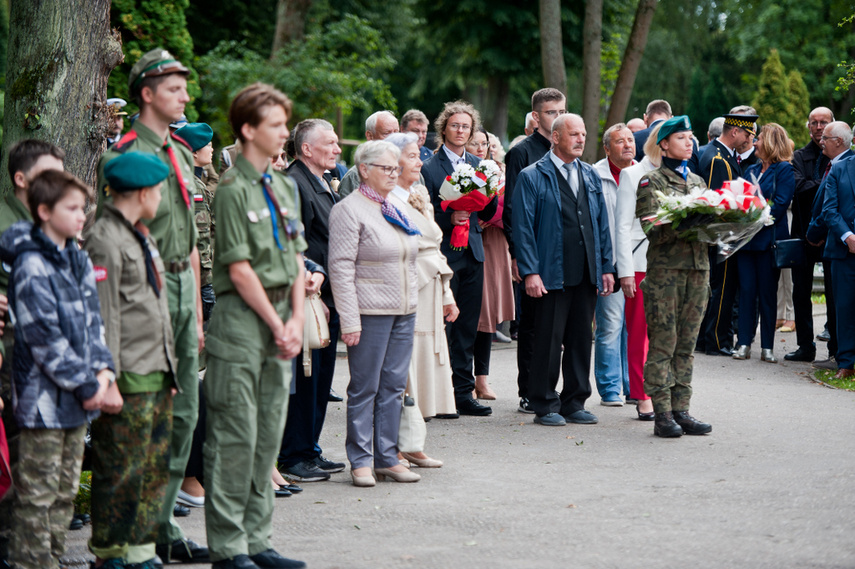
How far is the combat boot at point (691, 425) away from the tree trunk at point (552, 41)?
1006cm

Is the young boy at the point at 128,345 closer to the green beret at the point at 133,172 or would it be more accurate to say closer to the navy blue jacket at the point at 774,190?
the green beret at the point at 133,172

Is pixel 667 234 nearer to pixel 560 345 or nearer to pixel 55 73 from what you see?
pixel 560 345

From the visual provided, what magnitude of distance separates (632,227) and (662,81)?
133 feet

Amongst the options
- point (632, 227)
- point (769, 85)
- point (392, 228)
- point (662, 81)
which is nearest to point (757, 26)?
point (662, 81)

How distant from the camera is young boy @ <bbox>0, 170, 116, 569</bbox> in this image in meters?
4.32

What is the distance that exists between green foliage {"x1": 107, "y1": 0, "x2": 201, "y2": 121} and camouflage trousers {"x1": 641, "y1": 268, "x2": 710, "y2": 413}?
33.8 ft

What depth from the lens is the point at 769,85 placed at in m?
35.2

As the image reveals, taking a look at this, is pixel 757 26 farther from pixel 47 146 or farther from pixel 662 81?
pixel 47 146

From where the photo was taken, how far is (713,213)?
25.0 ft

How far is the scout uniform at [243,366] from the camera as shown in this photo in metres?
4.72

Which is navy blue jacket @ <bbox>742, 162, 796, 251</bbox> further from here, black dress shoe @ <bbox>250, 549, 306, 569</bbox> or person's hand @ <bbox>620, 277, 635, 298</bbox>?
black dress shoe @ <bbox>250, 549, 306, 569</bbox>

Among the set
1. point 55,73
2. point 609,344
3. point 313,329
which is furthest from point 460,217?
point 55,73

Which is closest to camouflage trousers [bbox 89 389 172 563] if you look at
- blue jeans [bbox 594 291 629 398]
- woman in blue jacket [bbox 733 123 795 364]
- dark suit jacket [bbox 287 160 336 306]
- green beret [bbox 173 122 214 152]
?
dark suit jacket [bbox 287 160 336 306]

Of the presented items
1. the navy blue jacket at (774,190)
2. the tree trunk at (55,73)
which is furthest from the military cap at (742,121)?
the tree trunk at (55,73)
